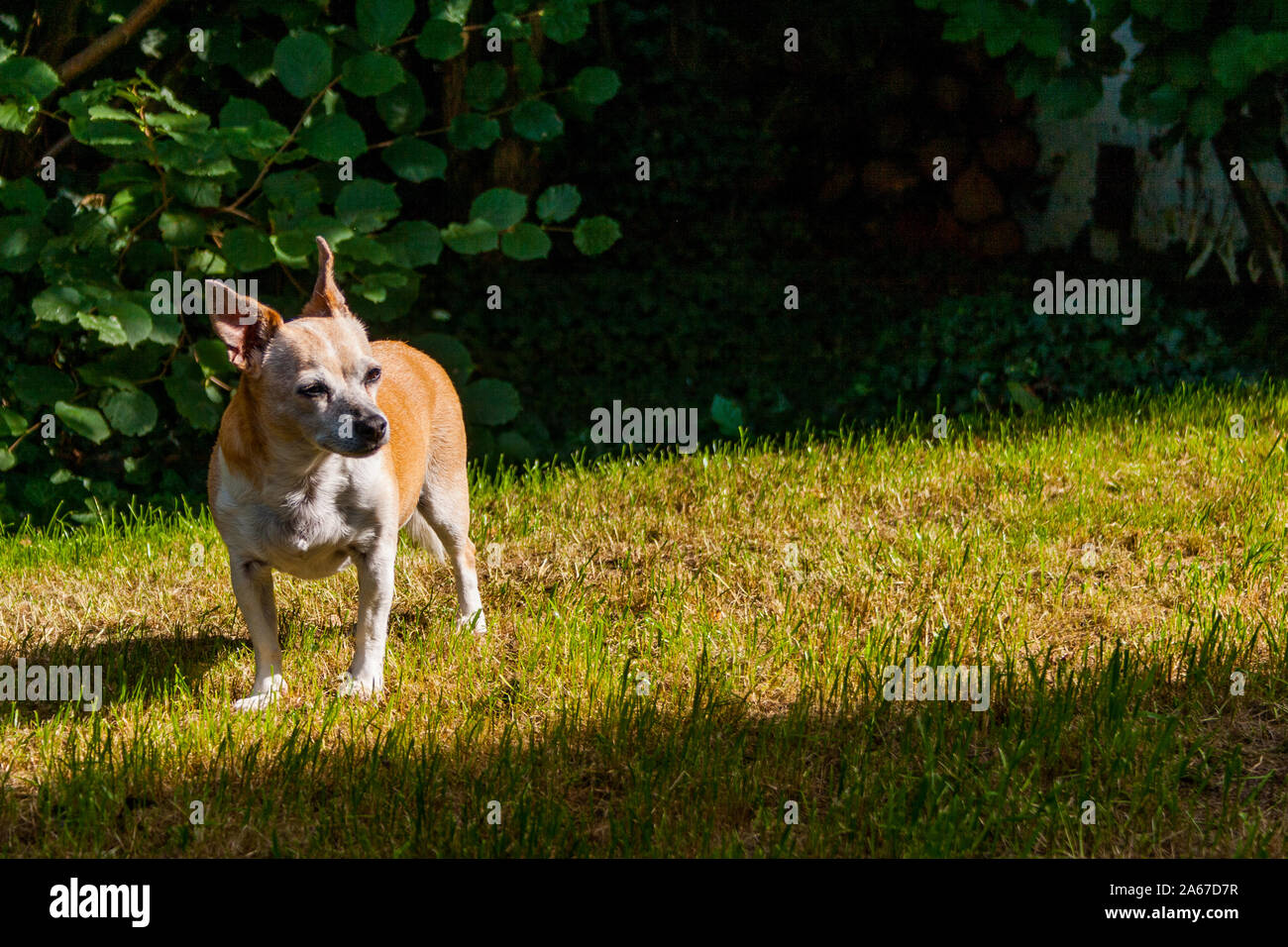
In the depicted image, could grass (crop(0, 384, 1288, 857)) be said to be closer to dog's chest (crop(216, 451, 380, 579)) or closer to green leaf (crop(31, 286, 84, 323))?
dog's chest (crop(216, 451, 380, 579))

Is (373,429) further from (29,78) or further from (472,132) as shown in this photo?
(29,78)

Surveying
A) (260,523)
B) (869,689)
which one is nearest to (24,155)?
(260,523)

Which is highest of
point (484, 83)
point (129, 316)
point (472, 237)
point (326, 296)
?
point (484, 83)

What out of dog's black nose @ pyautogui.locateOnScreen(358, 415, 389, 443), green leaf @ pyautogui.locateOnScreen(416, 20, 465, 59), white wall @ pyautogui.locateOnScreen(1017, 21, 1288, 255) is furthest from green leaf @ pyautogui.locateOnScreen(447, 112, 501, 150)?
Result: white wall @ pyautogui.locateOnScreen(1017, 21, 1288, 255)

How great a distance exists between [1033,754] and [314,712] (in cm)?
184

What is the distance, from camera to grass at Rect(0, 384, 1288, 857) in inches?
115

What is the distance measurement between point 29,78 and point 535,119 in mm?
2064

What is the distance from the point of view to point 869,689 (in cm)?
355

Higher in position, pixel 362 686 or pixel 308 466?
pixel 308 466

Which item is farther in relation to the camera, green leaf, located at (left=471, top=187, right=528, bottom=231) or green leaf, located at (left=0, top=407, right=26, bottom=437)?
green leaf, located at (left=471, top=187, right=528, bottom=231)

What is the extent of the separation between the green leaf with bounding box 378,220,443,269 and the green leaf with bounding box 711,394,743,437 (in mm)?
1761

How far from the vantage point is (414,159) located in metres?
5.62

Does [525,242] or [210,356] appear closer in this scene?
[210,356]

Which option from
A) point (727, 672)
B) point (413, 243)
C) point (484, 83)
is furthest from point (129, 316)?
point (727, 672)
